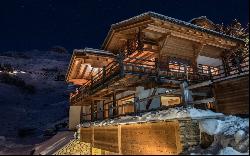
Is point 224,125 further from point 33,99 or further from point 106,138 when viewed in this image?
point 33,99

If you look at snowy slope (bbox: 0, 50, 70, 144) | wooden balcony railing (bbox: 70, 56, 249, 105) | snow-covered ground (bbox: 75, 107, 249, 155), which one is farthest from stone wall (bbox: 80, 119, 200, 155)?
snowy slope (bbox: 0, 50, 70, 144)

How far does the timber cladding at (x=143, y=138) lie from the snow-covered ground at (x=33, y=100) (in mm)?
13387

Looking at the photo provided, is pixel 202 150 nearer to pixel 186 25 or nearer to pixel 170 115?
pixel 170 115

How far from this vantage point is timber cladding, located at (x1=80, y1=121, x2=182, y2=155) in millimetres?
10386

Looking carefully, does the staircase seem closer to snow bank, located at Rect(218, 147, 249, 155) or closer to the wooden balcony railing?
the wooden balcony railing

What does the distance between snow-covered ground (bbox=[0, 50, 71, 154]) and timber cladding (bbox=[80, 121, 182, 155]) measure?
13387 mm

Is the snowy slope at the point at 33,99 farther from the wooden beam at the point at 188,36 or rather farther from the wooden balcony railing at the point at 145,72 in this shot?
the wooden beam at the point at 188,36

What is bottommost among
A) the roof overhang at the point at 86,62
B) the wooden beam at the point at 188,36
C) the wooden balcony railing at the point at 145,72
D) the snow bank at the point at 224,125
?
the snow bank at the point at 224,125

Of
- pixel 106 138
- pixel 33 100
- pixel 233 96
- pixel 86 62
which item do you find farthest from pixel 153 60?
pixel 33 100

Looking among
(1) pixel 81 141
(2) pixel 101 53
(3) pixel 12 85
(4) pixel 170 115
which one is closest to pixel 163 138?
(4) pixel 170 115

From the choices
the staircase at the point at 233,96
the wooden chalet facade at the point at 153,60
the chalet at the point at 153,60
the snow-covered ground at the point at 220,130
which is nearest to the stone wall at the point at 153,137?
the snow-covered ground at the point at 220,130

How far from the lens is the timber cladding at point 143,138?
10386 mm

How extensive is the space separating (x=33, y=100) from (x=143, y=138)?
132 feet

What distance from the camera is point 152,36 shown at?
758 inches
